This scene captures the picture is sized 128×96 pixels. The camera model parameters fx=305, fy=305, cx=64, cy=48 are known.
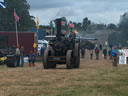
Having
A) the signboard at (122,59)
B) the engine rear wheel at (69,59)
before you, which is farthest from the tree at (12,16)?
the engine rear wheel at (69,59)

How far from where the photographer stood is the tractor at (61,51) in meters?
16.5

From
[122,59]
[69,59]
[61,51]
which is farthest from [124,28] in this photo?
[69,59]

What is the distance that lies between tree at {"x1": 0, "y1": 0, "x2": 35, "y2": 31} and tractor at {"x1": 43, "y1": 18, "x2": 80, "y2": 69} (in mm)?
42503

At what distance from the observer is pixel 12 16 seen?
195 ft

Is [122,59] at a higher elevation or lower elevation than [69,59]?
lower

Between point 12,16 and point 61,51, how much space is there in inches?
1738

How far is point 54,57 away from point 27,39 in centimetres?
1758

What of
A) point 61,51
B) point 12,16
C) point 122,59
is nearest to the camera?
point 61,51

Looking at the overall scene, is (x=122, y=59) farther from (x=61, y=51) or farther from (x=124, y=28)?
(x=124, y=28)

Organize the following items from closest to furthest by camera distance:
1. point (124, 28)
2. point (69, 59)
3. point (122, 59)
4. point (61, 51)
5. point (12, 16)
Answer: point (69, 59)
point (61, 51)
point (122, 59)
point (124, 28)
point (12, 16)

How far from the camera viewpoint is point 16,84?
9.70m

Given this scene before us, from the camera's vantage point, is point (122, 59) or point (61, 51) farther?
point (122, 59)

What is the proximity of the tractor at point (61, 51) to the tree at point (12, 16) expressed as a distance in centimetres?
4250

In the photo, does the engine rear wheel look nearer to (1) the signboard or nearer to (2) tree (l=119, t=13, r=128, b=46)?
(1) the signboard
